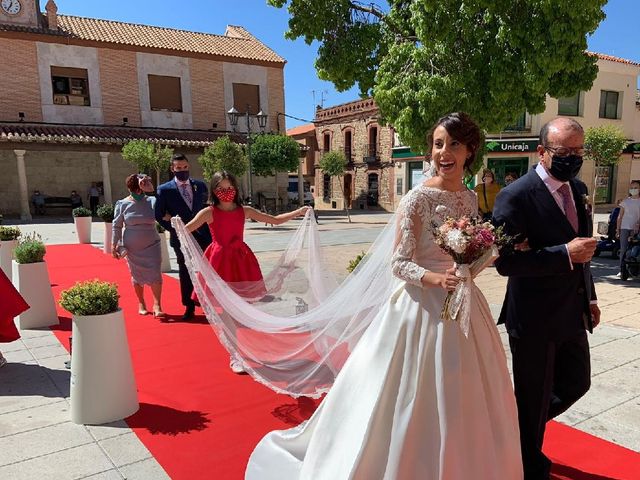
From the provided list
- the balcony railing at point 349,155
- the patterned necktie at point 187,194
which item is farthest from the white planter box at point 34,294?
the balcony railing at point 349,155

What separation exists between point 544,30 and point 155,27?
27.4 meters

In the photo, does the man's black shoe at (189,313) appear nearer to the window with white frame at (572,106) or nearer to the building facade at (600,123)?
the building facade at (600,123)

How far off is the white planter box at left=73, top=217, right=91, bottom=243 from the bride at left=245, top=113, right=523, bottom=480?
522 inches

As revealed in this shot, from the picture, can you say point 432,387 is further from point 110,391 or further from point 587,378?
point 110,391

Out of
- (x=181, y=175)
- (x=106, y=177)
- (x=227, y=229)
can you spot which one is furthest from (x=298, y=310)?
(x=106, y=177)

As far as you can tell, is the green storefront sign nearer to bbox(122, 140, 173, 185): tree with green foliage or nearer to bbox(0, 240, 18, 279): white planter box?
bbox(122, 140, 173, 185): tree with green foliage

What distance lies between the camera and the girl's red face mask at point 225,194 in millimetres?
4895

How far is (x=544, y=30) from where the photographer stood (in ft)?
25.8

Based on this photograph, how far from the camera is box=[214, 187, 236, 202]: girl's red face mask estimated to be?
16.1 ft

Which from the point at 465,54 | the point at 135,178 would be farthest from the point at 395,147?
the point at 135,178

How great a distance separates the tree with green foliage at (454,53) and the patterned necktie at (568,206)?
20.9 ft

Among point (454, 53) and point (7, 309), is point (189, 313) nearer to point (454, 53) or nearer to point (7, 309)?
point (7, 309)

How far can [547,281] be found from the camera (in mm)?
2430

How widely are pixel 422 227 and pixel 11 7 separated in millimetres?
29750
